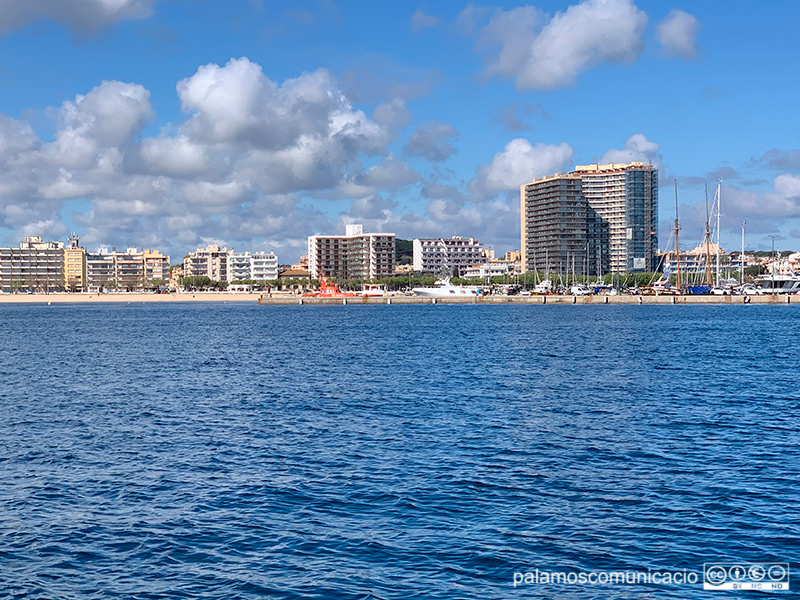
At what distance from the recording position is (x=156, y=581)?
1559 cm

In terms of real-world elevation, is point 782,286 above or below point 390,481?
above

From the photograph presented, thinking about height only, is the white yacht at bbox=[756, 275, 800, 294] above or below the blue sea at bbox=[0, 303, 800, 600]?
above

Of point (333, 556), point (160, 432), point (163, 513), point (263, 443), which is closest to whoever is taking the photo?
point (333, 556)

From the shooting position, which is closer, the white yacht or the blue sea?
the blue sea

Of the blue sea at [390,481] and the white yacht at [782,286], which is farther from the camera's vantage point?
the white yacht at [782,286]

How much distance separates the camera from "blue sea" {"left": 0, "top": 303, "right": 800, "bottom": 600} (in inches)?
634

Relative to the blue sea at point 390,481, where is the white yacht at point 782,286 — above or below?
above

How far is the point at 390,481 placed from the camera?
22453 mm

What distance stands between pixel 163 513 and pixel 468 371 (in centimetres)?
3276

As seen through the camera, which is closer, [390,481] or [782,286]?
[390,481]

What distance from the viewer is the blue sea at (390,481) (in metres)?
16.1

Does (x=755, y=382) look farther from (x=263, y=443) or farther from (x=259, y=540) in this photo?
(x=259, y=540)

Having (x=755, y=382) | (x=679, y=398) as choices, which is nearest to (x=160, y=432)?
(x=679, y=398)

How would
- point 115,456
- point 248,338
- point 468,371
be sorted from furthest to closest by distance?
point 248,338 → point 468,371 → point 115,456
